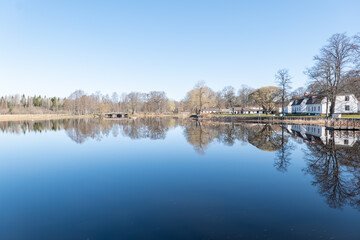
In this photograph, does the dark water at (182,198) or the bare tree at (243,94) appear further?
the bare tree at (243,94)

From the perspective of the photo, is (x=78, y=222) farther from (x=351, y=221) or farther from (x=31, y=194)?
(x=351, y=221)

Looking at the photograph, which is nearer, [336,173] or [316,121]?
[336,173]

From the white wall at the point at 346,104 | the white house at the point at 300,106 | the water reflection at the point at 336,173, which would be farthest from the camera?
the white house at the point at 300,106

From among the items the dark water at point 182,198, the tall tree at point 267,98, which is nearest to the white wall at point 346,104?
the tall tree at point 267,98

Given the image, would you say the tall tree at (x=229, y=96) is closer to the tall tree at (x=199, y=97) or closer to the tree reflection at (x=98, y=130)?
the tall tree at (x=199, y=97)

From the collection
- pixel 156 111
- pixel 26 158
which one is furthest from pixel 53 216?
pixel 156 111

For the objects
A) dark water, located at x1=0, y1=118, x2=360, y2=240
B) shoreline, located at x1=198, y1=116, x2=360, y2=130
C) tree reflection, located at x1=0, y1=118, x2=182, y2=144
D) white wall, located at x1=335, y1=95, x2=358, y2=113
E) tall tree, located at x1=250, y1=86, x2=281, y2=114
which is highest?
tall tree, located at x1=250, y1=86, x2=281, y2=114

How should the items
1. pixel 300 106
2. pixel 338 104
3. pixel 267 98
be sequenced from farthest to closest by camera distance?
1. pixel 267 98
2. pixel 300 106
3. pixel 338 104

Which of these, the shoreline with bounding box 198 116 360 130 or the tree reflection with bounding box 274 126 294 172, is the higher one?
the shoreline with bounding box 198 116 360 130

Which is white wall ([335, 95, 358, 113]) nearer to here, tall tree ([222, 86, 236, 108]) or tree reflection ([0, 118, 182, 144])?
tree reflection ([0, 118, 182, 144])

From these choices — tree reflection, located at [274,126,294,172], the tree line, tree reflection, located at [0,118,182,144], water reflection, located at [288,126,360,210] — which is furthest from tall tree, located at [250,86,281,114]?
water reflection, located at [288,126,360,210]

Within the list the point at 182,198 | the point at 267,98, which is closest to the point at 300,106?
the point at 267,98

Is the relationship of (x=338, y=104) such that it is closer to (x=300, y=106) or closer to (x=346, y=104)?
(x=346, y=104)

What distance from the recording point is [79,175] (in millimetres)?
11102
